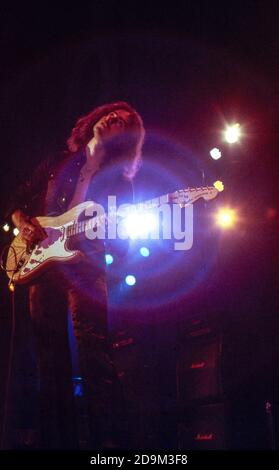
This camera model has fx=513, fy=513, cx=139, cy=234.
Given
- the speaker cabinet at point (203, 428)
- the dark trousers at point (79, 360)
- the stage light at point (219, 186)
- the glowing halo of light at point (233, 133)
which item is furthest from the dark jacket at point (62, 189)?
the speaker cabinet at point (203, 428)

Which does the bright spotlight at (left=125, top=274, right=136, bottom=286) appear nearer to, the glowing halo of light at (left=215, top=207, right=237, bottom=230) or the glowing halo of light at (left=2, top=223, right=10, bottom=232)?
the glowing halo of light at (left=215, top=207, right=237, bottom=230)

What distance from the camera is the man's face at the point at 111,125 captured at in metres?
3.09

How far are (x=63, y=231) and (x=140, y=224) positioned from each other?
0.44m

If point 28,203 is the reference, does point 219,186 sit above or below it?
below

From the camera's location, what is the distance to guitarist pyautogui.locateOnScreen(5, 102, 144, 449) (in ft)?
8.24

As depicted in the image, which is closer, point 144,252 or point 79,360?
point 79,360

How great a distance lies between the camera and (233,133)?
301 cm

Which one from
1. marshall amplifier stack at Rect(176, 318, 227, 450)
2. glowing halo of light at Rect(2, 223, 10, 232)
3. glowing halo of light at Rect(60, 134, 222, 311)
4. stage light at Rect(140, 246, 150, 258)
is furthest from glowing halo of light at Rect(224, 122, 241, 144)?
glowing halo of light at Rect(2, 223, 10, 232)

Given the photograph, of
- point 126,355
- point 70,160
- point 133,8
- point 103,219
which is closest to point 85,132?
point 70,160

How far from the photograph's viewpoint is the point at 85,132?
3.17 m

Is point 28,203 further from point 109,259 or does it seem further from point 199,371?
point 199,371

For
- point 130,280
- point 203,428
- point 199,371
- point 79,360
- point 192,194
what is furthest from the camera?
point 130,280

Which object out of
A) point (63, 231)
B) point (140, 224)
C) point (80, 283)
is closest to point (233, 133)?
point (140, 224)

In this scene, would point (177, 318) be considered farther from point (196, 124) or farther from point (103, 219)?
point (196, 124)
